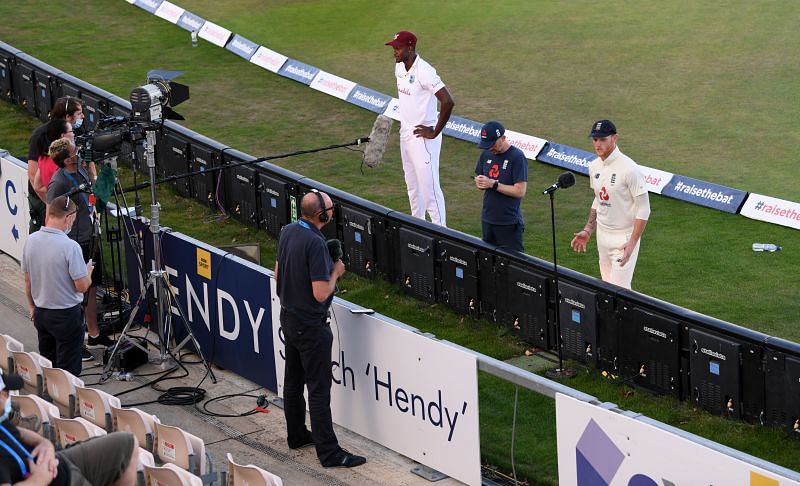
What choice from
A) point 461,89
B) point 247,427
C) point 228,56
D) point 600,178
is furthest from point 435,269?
point 228,56

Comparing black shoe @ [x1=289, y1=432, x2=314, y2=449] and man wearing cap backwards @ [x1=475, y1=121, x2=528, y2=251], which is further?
man wearing cap backwards @ [x1=475, y1=121, x2=528, y2=251]

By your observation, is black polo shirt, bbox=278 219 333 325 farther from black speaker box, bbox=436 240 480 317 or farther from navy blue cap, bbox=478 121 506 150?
black speaker box, bbox=436 240 480 317

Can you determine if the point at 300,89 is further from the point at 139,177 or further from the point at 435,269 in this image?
the point at 435,269

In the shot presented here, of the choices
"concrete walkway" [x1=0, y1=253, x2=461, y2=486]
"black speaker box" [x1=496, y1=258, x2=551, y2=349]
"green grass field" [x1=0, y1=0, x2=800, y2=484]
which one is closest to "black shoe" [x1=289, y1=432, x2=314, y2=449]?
"concrete walkway" [x1=0, y1=253, x2=461, y2=486]

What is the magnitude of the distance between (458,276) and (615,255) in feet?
5.91

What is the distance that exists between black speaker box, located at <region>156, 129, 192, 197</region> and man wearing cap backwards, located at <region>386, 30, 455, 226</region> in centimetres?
399

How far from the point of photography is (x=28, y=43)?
2573 centimetres

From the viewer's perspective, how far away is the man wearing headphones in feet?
29.0

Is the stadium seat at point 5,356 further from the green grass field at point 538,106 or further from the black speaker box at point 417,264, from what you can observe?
the black speaker box at point 417,264

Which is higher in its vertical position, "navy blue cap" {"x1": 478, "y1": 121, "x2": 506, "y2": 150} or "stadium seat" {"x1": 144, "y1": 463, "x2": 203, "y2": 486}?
"navy blue cap" {"x1": 478, "y1": 121, "x2": 506, "y2": 150}

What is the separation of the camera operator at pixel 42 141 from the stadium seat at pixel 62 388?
Answer: 9.88 feet

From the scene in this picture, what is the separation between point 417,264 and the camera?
12.5 m

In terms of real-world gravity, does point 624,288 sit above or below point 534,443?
above

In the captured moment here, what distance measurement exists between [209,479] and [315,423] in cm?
143
